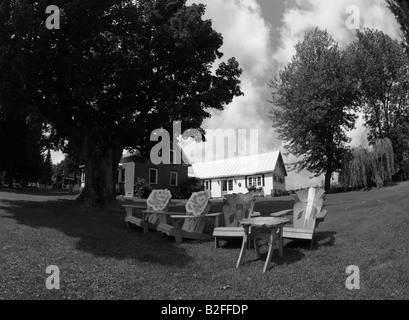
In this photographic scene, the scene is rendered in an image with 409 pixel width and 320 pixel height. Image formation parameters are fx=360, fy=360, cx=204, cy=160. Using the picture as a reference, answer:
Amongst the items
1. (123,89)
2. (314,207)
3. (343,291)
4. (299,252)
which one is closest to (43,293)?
(343,291)

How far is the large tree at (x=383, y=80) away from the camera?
36.1 m

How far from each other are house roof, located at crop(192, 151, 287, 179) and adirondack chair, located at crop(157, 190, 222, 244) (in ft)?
110

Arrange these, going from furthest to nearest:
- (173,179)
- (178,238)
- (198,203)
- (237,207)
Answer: (173,179)
(198,203)
(237,207)
(178,238)

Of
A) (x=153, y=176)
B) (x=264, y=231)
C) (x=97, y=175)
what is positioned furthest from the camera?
(x=153, y=176)

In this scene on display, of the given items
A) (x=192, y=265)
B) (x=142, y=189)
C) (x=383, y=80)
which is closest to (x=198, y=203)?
(x=192, y=265)

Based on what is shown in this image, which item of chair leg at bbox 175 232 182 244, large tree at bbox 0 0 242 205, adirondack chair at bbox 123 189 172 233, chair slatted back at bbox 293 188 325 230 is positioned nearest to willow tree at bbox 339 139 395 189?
large tree at bbox 0 0 242 205

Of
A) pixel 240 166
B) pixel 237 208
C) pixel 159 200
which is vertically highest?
pixel 240 166

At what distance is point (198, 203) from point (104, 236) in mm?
2621

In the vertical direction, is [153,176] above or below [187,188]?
above

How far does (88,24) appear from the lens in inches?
565

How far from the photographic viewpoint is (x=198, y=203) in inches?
392

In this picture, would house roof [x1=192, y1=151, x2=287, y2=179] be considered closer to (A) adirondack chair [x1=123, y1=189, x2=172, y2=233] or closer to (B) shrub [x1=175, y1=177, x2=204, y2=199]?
(B) shrub [x1=175, y1=177, x2=204, y2=199]

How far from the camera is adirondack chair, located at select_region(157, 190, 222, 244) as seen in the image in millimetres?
8830

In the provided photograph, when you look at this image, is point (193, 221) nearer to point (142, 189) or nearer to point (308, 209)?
point (308, 209)
